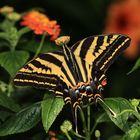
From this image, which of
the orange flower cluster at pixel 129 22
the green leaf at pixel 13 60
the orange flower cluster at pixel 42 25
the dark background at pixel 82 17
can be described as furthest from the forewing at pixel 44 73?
the dark background at pixel 82 17

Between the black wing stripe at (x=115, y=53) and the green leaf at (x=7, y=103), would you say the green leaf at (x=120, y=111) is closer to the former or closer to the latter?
the black wing stripe at (x=115, y=53)

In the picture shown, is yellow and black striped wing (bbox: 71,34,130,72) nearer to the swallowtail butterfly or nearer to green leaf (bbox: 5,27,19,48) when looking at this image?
the swallowtail butterfly

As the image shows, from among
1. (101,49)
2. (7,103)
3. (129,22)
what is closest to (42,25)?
(101,49)

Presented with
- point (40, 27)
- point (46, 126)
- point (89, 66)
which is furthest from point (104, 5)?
point (46, 126)

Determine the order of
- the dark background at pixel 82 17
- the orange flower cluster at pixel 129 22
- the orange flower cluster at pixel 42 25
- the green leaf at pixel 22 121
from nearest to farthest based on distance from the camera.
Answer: the green leaf at pixel 22 121
the orange flower cluster at pixel 42 25
the orange flower cluster at pixel 129 22
the dark background at pixel 82 17

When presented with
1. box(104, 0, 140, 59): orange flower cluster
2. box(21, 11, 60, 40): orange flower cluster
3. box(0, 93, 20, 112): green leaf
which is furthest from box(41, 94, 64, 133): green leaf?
box(104, 0, 140, 59): orange flower cluster
